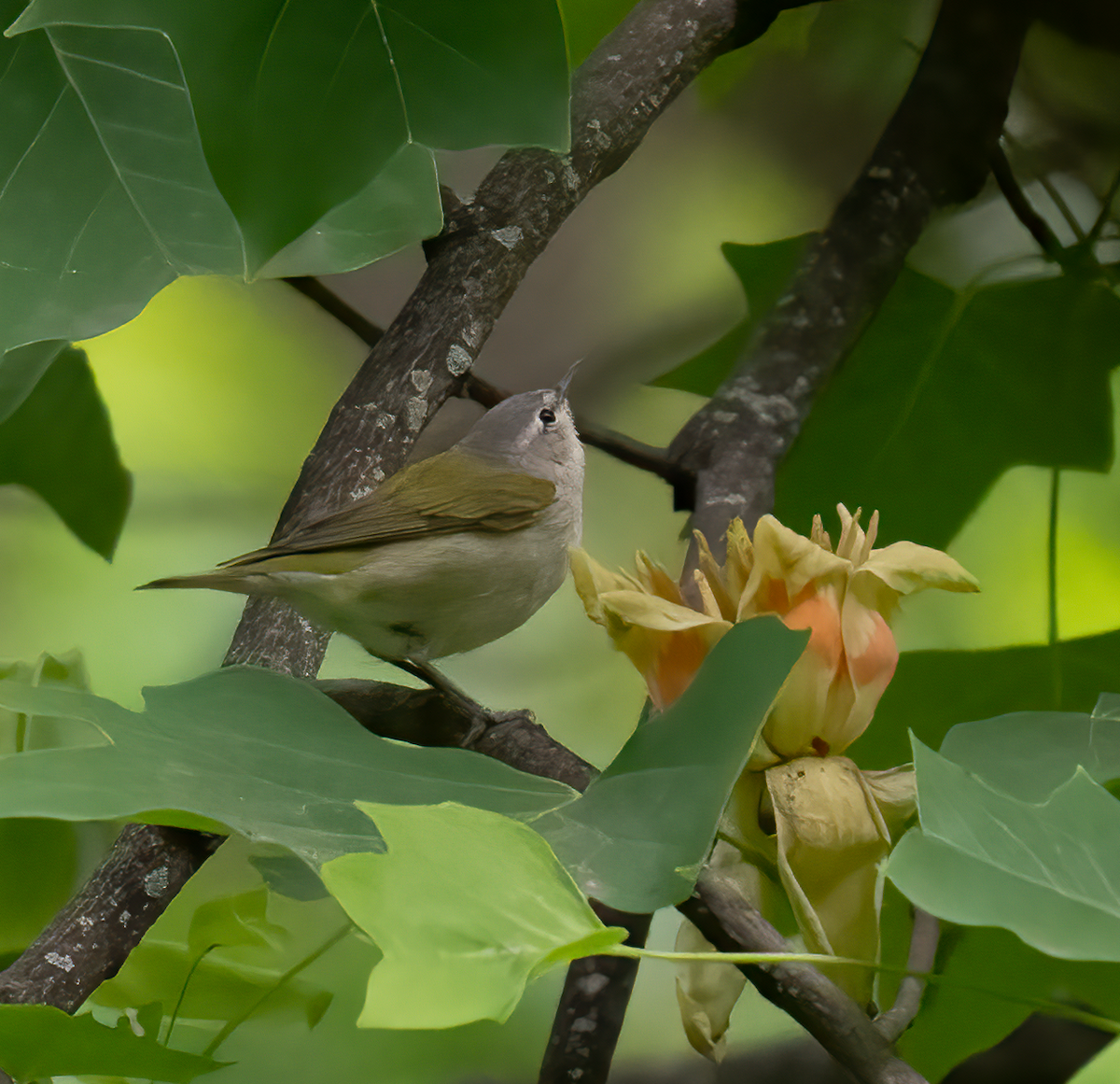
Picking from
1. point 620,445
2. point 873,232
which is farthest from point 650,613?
point 873,232

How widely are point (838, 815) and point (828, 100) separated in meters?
0.53

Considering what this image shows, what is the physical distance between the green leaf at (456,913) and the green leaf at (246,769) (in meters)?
0.04

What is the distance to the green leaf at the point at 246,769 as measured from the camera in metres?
0.17

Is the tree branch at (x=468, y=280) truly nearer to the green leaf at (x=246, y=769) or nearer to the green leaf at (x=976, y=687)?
the green leaf at (x=246, y=769)

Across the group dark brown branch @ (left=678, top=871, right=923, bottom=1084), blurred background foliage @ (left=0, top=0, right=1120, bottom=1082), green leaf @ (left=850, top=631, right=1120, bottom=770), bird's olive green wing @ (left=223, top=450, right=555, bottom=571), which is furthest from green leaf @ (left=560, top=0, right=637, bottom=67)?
dark brown branch @ (left=678, top=871, right=923, bottom=1084)

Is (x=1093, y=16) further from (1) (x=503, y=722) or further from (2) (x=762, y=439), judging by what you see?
(1) (x=503, y=722)

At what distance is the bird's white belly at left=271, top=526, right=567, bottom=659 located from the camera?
342mm

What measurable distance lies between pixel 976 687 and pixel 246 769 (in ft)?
1.02

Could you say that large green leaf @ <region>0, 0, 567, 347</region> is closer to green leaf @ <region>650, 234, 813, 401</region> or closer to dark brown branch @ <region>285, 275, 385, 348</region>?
dark brown branch @ <region>285, 275, 385, 348</region>

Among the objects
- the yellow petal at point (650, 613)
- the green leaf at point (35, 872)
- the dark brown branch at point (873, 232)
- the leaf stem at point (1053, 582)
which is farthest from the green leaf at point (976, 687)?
the green leaf at point (35, 872)

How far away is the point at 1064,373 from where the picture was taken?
0.48 metres

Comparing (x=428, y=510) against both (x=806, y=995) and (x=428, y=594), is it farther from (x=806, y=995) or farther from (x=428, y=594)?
(x=806, y=995)

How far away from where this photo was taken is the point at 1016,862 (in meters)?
0.16

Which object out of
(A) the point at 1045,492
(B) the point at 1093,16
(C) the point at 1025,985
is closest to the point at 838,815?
(C) the point at 1025,985
